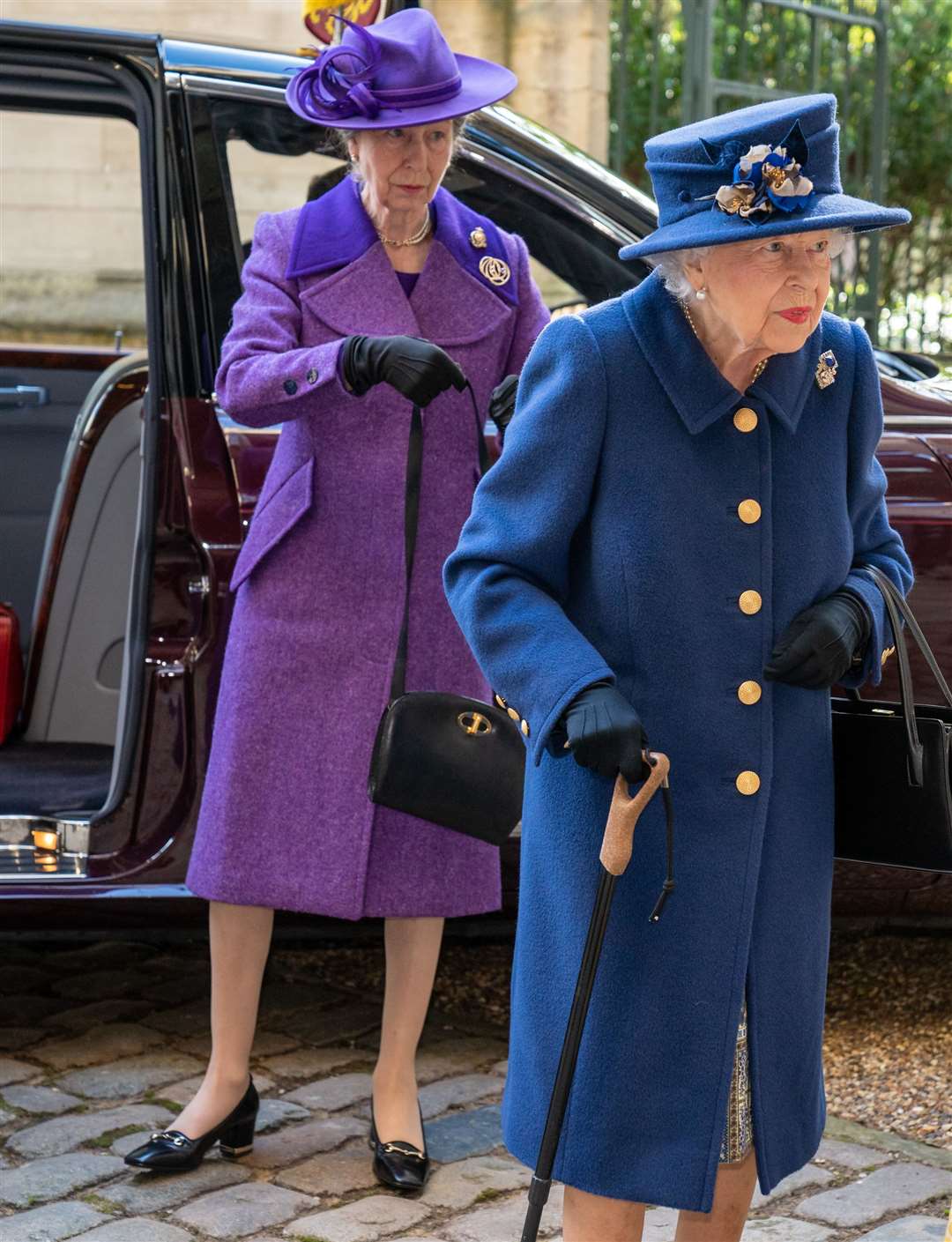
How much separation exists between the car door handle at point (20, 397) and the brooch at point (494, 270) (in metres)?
2.31

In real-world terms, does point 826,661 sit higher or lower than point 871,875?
higher

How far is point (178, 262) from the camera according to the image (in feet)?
12.2

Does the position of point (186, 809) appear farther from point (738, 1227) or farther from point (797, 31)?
point (797, 31)

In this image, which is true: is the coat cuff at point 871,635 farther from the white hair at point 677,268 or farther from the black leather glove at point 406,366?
the black leather glove at point 406,366

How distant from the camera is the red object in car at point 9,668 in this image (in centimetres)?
462

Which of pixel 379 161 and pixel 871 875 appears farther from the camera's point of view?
pixel 871 875

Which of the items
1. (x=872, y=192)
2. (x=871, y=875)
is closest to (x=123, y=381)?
(x=871, y=875)

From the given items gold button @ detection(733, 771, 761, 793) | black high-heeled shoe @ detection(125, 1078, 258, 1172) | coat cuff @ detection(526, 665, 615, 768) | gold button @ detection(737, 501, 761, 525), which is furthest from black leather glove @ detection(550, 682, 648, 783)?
black high-heeled shoe @ detection(125, 1078, 258, 1172)

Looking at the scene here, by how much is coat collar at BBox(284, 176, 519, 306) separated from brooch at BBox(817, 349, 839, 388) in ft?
3.50

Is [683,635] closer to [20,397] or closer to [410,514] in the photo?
[410,514]

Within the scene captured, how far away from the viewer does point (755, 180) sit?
2.14 metres

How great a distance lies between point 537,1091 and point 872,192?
6.53 metres

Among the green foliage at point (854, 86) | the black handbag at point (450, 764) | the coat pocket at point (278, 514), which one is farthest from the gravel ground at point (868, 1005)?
the green foliage at point (854, 86)

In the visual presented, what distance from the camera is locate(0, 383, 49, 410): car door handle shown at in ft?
17.5
